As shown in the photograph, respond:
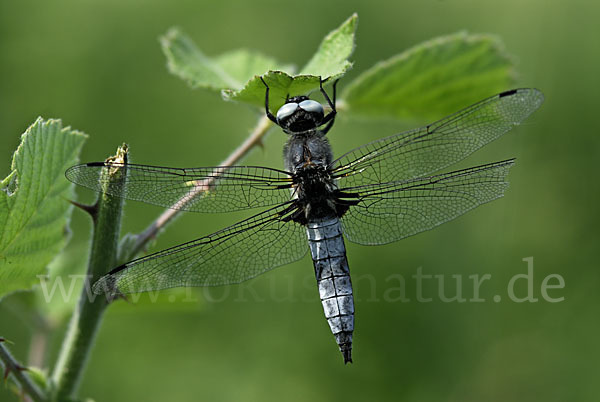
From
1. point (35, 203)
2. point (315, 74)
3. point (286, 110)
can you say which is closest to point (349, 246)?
point (286, 110)

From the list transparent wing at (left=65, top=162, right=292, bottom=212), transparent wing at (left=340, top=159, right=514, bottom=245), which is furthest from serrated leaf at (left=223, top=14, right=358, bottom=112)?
transparent wing at (left=340, top=159, right=514, bottom=245)

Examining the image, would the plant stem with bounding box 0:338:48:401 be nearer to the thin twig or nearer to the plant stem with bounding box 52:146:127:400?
the plant stem with bounding box 52:146:127:400

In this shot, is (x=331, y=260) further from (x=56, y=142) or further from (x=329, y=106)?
(x=56, y=142)

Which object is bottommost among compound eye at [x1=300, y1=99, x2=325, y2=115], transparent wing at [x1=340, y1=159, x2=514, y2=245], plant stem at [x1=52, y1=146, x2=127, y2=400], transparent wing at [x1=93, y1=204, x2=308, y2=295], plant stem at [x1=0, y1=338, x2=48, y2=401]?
plant stem at [x1=0, y1=338, x2=48, y2=401]

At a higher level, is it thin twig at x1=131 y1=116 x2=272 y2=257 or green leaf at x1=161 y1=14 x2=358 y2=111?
green leaf at x1=161 y1=14 x2=358 y2=111

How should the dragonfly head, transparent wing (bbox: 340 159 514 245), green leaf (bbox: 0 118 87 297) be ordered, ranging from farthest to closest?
transparent wing (bbox: 340 159 514 245) < the dragonfly head < green leaf (bbox: 0 118 87 297)

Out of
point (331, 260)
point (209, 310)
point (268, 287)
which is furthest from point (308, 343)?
point (331, 260)
